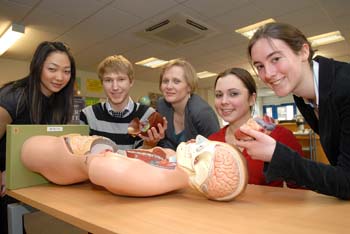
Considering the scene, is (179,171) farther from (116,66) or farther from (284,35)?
(116,66)

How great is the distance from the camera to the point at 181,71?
136cm

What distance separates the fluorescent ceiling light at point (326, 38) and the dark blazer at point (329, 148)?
385cm

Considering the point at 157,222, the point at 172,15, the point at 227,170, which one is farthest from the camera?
the point at 172,15

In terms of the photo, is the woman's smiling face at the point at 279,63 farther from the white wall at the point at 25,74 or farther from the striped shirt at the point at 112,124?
the white wall at the point at 25,74

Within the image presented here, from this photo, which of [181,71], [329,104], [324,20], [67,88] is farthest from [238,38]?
[329,104]

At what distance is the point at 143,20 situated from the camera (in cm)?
311

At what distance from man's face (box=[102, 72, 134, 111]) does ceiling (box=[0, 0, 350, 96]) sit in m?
1.69

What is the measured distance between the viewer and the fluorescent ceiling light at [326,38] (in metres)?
3.95

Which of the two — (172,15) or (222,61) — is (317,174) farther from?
(222,61)

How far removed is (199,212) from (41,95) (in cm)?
95

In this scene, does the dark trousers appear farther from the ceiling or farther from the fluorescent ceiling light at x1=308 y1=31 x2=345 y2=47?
the fluorescent ceiling light at x1=308 y1=31 x2=345 y2=47

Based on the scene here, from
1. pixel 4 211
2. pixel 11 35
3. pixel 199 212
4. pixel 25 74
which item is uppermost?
pixel 11 35

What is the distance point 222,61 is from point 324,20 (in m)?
2.10

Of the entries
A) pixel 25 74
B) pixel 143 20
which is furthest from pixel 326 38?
pixel 25 74
